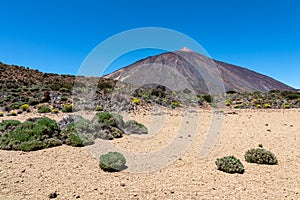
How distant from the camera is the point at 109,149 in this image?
8.23 m

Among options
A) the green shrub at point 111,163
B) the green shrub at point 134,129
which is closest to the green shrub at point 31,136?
the green shrub at point 111,163

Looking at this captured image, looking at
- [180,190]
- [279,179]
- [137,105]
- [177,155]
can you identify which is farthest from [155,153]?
[137,105]

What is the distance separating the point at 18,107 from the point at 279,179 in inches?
756

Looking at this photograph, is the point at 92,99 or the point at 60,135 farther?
the point at 92,99

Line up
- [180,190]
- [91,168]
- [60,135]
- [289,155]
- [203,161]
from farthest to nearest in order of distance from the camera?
[60,135] < [289,155] < [203,161] < [91,168] < [180,190]

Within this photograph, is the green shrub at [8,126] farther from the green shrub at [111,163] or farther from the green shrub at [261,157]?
the green shrub at [261,157]

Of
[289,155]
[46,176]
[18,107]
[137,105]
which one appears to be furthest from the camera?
[137,105]

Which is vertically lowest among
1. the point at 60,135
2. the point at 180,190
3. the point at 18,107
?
the point at 180,190

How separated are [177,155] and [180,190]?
9.89 ft

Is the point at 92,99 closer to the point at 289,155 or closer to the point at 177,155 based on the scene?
the point at 177,155

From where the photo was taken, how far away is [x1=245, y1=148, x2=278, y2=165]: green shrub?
273 inches

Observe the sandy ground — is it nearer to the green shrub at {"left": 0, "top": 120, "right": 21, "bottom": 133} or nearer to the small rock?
the small rock

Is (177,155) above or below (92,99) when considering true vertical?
below

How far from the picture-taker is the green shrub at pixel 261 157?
6.93 m
